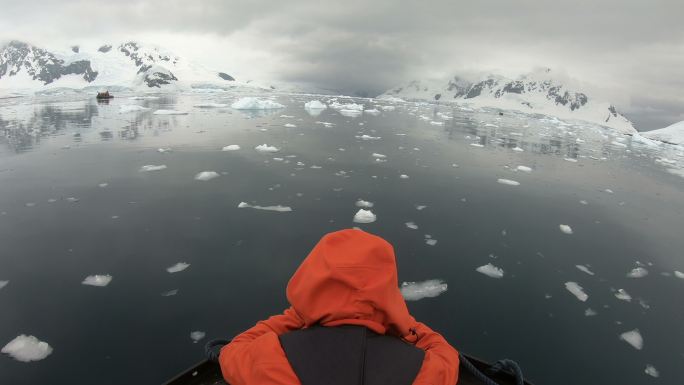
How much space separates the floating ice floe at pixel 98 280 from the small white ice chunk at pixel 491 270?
435 centimetres

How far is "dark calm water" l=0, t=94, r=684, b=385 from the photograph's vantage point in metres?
3.08

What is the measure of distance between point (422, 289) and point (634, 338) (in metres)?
2.09

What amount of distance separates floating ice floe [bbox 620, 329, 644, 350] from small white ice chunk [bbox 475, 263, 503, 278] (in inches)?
50.1

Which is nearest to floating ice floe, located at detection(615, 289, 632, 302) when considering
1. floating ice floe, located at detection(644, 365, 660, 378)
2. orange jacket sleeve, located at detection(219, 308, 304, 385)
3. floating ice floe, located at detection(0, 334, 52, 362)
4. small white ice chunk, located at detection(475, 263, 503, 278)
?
floating ice floe, located at detection(644, 365, 660, 378)

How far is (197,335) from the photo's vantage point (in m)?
3.07

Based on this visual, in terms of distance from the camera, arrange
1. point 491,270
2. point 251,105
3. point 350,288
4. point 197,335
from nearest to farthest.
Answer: point 350,288 → point 197,335 → point 491,270 → point 251,105

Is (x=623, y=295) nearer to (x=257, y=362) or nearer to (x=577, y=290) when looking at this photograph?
(x=577, y=290)

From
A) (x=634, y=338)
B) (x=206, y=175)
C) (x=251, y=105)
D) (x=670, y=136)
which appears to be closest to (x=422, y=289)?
(x=634, y=338)

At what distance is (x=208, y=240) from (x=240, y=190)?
2276 mm

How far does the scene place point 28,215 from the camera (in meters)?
5.39

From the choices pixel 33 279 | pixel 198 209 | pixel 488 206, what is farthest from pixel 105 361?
pixel 488 206

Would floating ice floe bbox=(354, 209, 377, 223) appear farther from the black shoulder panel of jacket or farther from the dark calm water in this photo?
the black shoulder panel of jacket

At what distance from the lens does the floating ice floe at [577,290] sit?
404cm

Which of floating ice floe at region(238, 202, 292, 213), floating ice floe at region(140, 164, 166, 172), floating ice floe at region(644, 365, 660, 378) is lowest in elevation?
floating ice floe at region(644, 365, 660, 378)
